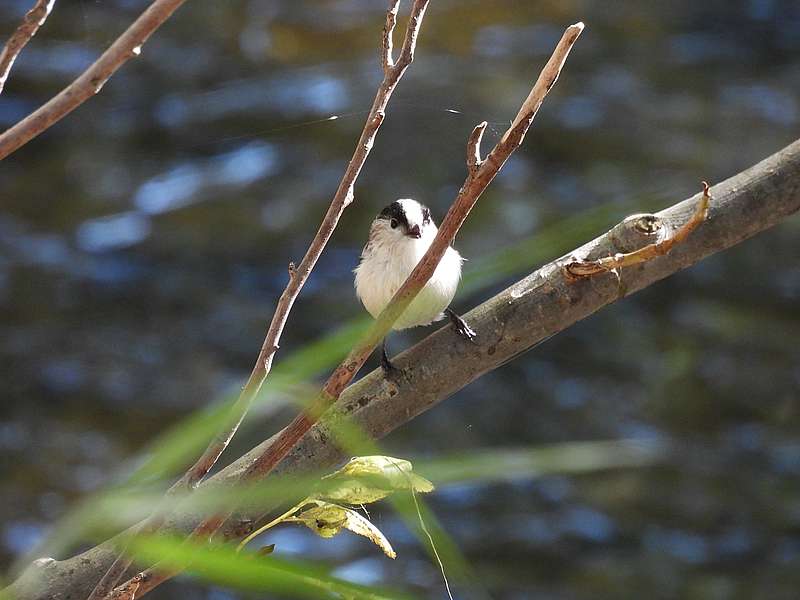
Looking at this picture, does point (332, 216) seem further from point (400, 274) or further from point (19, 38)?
point (400, 274)

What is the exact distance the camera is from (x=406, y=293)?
0.72 metres

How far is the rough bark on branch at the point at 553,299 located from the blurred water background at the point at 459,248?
6.63ft

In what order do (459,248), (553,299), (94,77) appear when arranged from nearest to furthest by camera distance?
(94,77) → (553,299) → (459,248)

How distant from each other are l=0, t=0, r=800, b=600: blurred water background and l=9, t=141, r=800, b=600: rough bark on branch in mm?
2021

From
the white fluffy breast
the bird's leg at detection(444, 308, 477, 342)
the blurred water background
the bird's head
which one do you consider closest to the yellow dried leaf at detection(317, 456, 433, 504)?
the bird's leg at detection(444, 308, 477, 342)

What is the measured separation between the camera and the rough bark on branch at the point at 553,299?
1.04 meters

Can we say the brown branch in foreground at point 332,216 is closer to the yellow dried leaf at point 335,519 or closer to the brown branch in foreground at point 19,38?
the yellow dried leaf at point 335,519

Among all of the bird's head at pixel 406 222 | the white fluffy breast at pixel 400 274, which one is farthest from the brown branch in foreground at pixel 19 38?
the bird's head at pixel 406 222

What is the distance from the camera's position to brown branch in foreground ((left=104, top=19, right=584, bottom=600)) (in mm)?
624

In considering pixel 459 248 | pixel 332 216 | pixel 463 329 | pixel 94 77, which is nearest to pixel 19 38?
pixel 94 77

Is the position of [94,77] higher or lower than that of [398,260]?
higher

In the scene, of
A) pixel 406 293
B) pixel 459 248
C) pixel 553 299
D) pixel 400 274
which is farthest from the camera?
pixel 459 248

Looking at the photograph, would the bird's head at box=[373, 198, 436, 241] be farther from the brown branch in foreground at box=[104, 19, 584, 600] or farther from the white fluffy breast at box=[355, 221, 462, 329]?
the brown branch in foreground at box=[104, 19, 584, 600]

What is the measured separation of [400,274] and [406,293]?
3.07 ft
